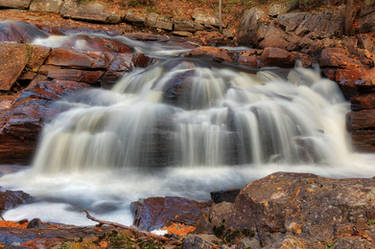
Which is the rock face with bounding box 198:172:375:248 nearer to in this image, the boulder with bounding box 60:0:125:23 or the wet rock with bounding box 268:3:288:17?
the wet rock with bounding box 268:3:288:17

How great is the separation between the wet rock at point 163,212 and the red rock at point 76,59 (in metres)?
6.70

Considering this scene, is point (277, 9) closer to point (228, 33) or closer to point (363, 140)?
point (228, 33)

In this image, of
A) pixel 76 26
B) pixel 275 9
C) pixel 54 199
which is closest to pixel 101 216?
pixel 54 199

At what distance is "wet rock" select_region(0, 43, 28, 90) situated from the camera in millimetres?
8883

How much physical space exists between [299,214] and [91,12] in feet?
60.3

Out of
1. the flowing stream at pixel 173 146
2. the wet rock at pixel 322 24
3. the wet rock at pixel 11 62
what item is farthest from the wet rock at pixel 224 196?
the wet rock at pixel 322 24

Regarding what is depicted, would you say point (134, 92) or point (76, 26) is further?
point (76, 26)

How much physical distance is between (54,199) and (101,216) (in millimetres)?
A: 1202

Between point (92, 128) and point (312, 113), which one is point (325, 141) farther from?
point (92, 128)

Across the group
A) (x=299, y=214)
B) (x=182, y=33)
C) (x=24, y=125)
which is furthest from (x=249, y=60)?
(x=299, y=214)

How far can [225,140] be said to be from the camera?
7.05 meters

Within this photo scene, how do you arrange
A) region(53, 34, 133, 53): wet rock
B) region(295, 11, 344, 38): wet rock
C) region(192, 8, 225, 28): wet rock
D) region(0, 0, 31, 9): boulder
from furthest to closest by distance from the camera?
1. region(192, 8, 225, 28): wet rock
2. region(0, 0, 31, 9): boulder
3. region(295, 11, 344, 38): wet rock
4. region(53, 34, 133, 53): wet rock

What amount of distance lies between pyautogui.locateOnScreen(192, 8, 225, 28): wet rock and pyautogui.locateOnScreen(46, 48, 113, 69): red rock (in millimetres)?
11039

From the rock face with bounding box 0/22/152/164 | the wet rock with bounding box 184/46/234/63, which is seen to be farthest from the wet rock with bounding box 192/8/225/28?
the rock face with bounding box 0/22/152/164
